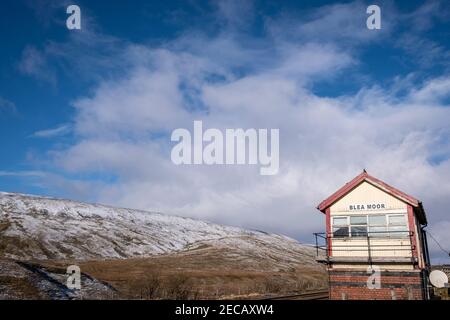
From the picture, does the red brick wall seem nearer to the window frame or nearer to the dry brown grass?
the window frame

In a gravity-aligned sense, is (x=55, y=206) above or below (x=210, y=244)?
above

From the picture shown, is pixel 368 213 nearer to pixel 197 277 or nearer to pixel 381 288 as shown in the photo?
pixel 381 288

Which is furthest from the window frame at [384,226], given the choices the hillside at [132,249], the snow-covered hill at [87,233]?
the snow-covered hill at [87,233]

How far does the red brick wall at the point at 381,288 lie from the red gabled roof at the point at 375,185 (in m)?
3.81

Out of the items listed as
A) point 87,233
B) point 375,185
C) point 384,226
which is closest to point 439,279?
point 384,226

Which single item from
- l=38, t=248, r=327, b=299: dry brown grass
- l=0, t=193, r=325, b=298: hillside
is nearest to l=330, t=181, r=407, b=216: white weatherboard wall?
l=38, t=248, r=327, b=299: dry brown grass

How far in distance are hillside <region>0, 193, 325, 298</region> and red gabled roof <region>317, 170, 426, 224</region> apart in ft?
102

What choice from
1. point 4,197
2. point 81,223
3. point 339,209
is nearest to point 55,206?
point 4,197

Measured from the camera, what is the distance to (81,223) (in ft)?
458

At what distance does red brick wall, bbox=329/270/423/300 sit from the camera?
21.0 metres

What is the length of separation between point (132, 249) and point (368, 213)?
108760 mm

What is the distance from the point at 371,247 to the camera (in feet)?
73.8
